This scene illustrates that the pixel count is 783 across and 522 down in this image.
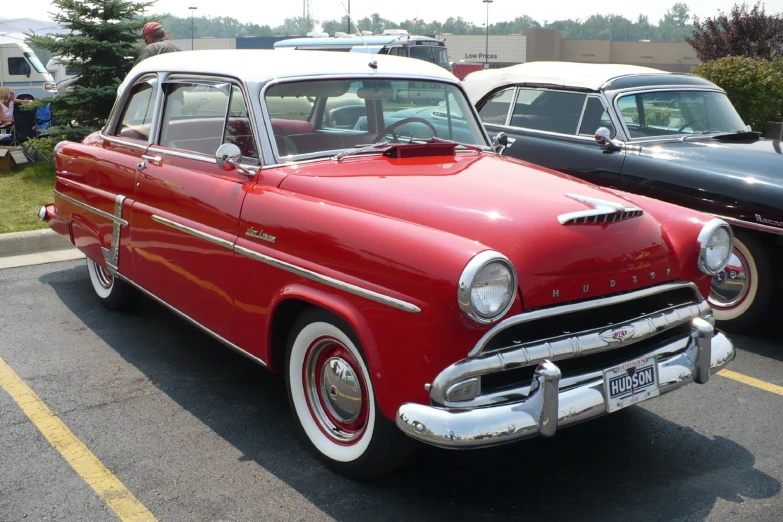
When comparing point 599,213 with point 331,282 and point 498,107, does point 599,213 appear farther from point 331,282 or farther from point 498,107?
point 498,107

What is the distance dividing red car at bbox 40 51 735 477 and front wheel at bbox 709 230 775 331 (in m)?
1.70

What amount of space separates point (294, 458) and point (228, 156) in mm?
1453

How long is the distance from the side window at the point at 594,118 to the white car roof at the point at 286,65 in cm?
194

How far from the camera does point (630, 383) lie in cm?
324

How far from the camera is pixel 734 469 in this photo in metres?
3.61

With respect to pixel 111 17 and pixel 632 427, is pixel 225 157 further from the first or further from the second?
pixel 111 17

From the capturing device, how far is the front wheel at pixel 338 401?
322 cm

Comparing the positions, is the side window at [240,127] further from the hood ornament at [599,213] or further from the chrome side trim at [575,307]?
the chrome side trim at [575,307]

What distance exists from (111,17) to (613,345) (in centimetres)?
924

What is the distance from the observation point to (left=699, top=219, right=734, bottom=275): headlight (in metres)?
3.64

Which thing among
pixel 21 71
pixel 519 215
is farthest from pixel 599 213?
pixel 21 71

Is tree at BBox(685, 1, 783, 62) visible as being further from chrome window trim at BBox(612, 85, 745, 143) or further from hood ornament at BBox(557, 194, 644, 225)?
hood ornament at BBox(557, 194, 644, 225)

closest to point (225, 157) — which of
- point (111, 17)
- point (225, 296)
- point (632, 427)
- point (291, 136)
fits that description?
point (291, 136)

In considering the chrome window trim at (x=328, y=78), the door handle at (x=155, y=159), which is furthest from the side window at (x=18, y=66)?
the chrome window trim at (x=328, y=78)
